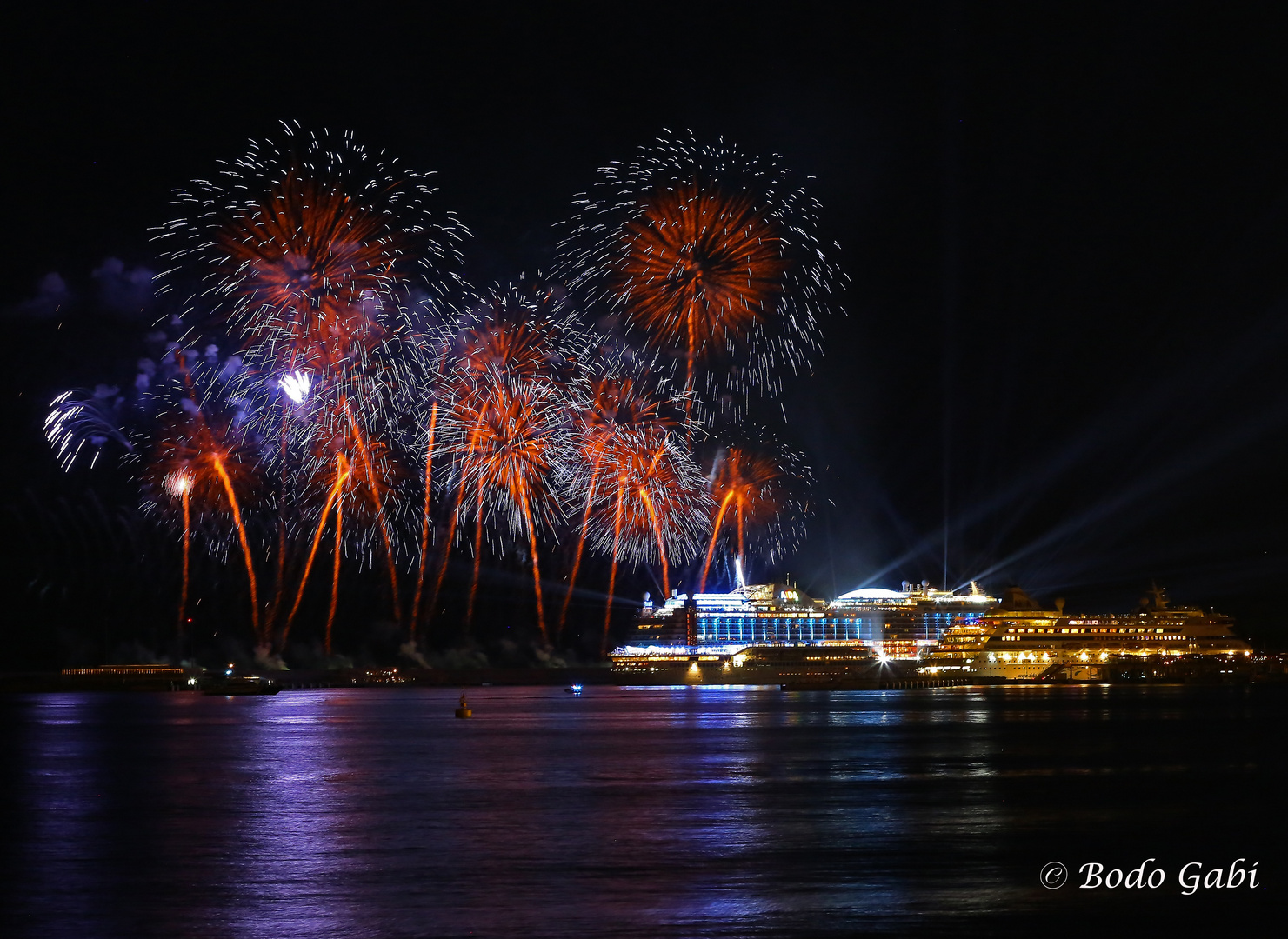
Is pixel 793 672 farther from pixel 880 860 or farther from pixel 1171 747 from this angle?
pixel 880 860

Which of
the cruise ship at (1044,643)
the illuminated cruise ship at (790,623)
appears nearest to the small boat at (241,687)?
the illuminated cruise ship at (790,623)

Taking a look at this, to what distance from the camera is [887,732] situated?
171 feet

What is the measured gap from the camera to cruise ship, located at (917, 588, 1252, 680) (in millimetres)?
117438

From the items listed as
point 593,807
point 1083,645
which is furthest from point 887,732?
point 1083,645

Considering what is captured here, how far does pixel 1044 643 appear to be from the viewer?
11869 cm

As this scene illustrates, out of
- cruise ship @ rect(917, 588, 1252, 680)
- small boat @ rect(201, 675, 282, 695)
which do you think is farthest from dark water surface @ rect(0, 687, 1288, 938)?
cruise ship @ rect(917, 588, 1252, 680)

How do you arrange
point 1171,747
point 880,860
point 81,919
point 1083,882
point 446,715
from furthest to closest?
point 446,715
point 1171,747
point 880,860
point 1083,882
point 81,919

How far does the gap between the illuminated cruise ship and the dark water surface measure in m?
64.8

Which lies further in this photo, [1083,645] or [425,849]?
[1083,645]

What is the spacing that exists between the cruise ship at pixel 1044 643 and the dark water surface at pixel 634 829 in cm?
6276

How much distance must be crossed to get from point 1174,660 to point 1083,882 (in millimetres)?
108759

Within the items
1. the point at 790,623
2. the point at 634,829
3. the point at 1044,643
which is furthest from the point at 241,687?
the point at 634,829

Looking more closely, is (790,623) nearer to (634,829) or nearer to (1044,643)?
(1044,643)

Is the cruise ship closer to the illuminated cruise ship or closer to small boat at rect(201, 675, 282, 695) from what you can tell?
the illuminated cruise ship
